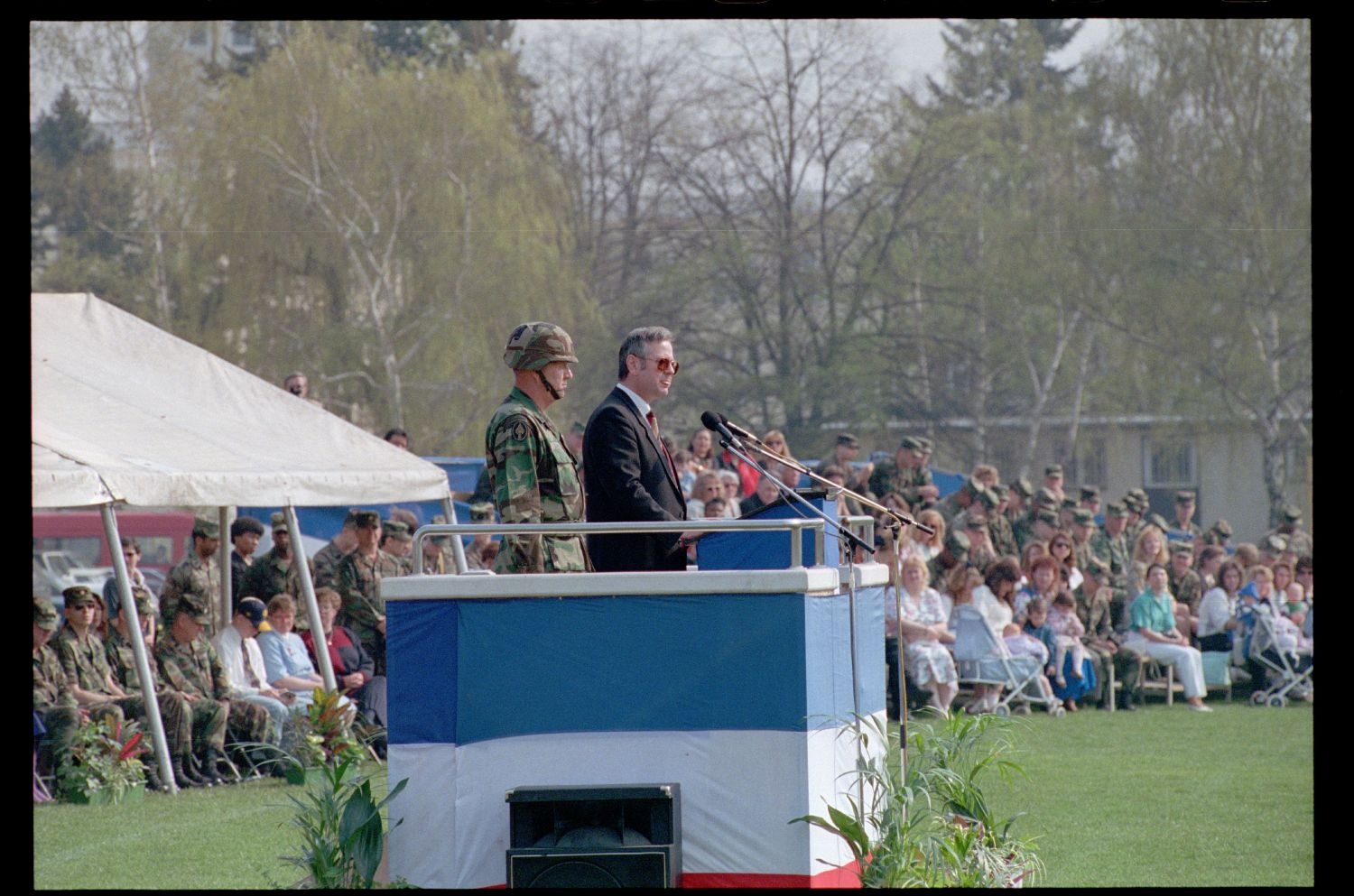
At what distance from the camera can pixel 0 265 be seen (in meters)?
7.26

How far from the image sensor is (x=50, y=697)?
37.3ft

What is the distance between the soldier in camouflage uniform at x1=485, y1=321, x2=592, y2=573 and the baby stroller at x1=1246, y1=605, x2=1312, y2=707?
11864mm

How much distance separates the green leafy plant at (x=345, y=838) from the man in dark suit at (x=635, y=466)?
1233 millimetres

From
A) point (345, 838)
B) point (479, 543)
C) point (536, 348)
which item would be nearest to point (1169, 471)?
point (479, 543)

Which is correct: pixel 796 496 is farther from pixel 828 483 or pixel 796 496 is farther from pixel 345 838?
pixel 345 838

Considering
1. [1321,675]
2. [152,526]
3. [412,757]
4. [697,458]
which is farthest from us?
[152,526]

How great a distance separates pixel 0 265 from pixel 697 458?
11158 millimetres

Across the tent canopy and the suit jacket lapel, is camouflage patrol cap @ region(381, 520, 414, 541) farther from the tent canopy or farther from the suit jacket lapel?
the suit jacket lapel

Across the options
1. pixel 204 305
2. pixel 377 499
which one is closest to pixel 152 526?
pixel 204 305

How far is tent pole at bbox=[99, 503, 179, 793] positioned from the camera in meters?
11.2

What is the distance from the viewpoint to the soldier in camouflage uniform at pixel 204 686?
11.8 m

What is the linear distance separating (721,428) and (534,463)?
70cm

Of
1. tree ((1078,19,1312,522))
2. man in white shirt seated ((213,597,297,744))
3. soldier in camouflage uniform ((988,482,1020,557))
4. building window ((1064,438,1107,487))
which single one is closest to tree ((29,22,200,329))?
tree ((1078,19,1312,522))

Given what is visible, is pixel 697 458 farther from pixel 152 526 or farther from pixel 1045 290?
pixel 1045 290
